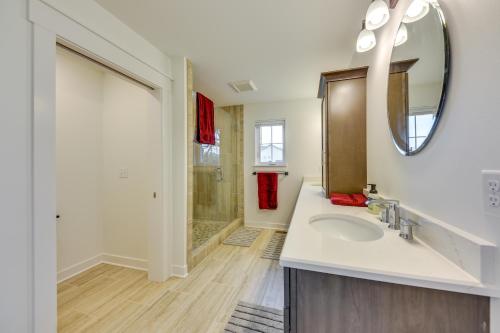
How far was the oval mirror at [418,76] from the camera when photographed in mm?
761

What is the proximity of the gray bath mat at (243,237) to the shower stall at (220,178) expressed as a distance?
200mm

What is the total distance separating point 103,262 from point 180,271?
41.6 inches

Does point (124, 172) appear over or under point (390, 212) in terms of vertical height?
over

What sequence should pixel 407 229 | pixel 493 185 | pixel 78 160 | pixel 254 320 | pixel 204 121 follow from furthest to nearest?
1. pixel 204 121
2. pixel 78 160
3. pixel 254 320
4. pixel 407 229
5. pixel 493 185

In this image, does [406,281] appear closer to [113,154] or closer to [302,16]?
[302,16]

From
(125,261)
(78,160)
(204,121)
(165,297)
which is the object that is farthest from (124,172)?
(165,297)

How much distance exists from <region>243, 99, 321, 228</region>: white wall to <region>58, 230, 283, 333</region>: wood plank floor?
128 centimetres

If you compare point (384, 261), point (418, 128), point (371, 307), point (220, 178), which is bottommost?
point (371, 307)

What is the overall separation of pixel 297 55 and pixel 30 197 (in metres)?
2.29

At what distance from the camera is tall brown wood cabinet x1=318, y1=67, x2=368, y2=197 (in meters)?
1.72

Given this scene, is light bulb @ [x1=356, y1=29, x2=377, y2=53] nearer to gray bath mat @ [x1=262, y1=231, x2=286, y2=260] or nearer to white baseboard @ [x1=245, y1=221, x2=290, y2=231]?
gray bath mat @ [x1=262, y1=231, x2=286, y2=260]

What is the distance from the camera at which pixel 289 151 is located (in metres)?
3.40

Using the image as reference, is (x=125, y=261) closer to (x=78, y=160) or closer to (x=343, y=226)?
(x=78, y=160)

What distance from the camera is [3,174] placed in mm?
908
